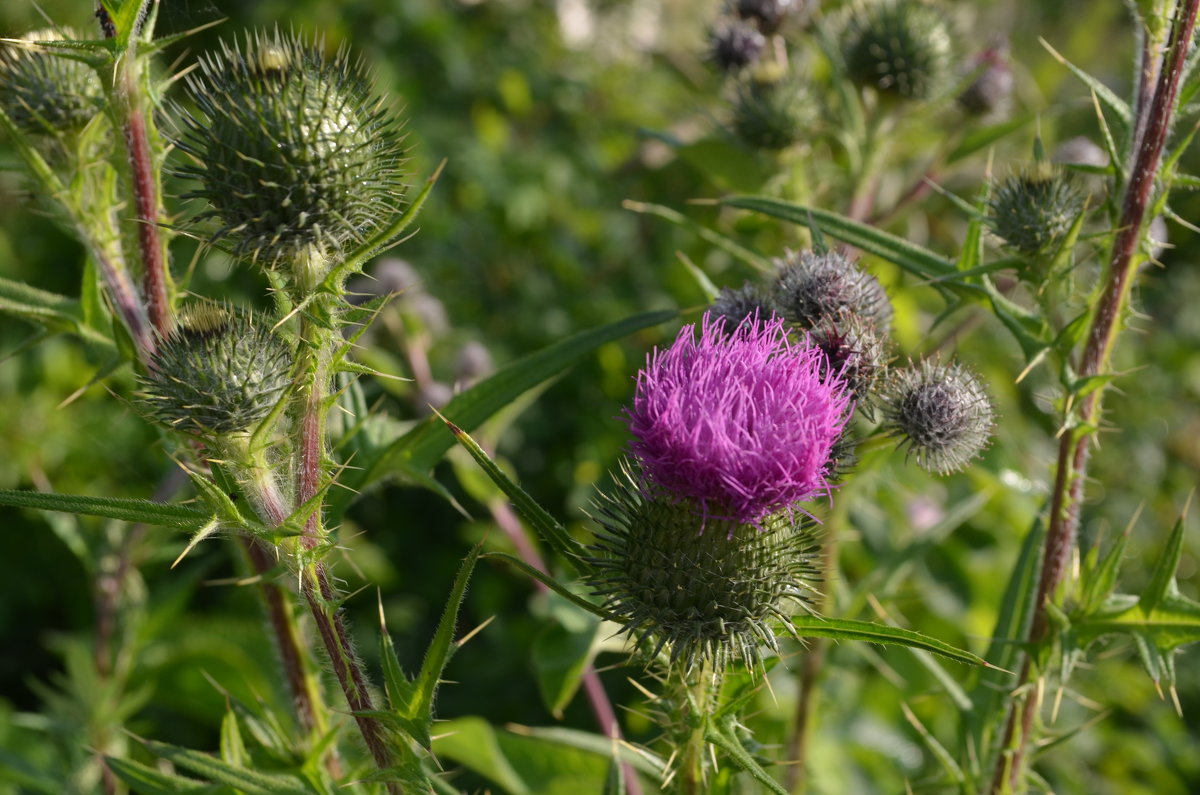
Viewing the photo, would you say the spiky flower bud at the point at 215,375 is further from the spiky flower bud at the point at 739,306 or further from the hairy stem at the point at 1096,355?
the hairy stem at the point at 1096,355

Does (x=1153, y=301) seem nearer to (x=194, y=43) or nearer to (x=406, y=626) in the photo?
(x=406, y=626)

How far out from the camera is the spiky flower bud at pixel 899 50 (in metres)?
3.09

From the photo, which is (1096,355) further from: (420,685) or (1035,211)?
(420,685)

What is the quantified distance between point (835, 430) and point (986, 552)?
10.1 feet

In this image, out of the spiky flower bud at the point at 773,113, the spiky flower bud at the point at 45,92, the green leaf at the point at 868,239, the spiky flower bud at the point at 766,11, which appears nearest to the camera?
the green leaf at the point at 868,239

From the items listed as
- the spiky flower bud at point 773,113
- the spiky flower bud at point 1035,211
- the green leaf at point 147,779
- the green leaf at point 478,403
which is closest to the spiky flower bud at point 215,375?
the green leaf at point 478,403

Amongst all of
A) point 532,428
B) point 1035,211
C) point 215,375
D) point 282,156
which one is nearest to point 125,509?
point 215,375

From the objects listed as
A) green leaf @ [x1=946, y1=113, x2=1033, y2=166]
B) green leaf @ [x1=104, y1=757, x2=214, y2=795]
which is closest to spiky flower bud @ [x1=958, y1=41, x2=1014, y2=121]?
green leaf @ [x1=946, y1=113, x2=1033, y2=166]

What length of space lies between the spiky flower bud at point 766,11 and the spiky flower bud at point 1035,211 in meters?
1.30

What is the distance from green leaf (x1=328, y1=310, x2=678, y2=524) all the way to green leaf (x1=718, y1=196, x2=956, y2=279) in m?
0.33

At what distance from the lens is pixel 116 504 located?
5.09 ft

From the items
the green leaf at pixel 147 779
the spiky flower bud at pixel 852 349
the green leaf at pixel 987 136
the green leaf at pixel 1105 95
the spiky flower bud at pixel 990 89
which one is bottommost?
the green leaf at pixel 147 779

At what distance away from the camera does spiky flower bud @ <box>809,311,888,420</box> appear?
1.85 metres

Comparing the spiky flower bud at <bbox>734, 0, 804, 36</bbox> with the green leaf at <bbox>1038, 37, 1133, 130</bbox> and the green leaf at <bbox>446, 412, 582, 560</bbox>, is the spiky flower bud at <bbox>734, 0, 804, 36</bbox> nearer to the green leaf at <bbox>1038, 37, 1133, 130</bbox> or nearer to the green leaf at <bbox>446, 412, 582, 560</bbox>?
the green leaf at <bbox>1038, 37, 1133, 130</bbox>
